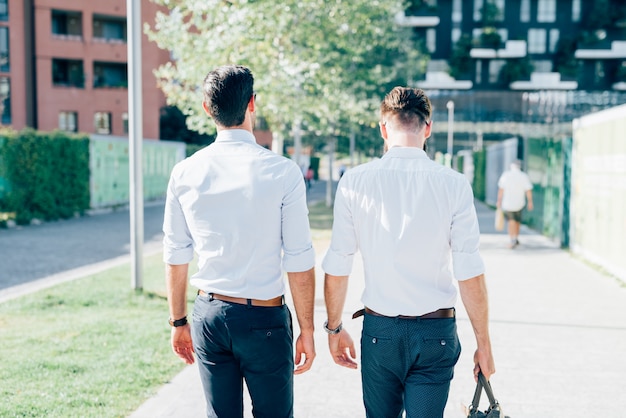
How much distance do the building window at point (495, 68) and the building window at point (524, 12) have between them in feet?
15.0

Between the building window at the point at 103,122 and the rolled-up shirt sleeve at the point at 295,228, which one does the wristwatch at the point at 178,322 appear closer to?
the rolled-up shirt sleeve at the point at 295,228

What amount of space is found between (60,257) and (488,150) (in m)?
21.9

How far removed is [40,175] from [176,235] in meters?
18.7

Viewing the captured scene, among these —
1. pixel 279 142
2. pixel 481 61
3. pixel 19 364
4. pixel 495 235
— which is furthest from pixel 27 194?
pixel 481 61

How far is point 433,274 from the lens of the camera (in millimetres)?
2883

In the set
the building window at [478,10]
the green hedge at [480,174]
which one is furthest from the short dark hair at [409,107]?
the building window at [478,10]

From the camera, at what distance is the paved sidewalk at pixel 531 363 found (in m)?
4.91

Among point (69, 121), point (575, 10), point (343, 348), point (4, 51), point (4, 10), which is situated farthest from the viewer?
point (575, 10)

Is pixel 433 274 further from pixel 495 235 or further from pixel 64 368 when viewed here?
pixel 495 235

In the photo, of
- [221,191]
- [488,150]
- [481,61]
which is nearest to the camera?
[221,191]

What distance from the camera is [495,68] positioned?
74438mm

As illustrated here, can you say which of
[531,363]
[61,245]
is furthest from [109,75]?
[531,363]

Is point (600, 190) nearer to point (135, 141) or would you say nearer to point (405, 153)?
point (135, 141)

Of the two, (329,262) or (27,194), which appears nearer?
(329,262)
